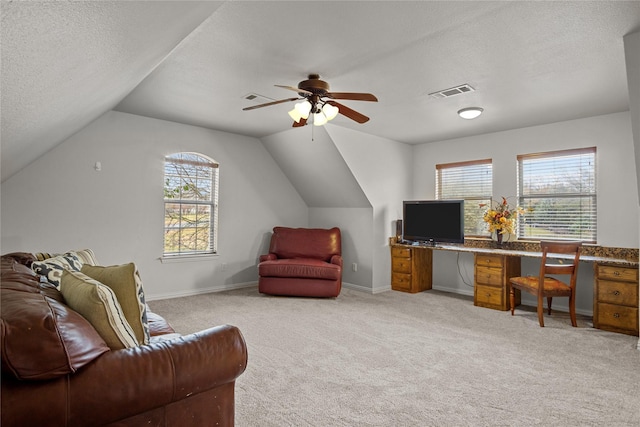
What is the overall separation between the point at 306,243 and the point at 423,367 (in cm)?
317

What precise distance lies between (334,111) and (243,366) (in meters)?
2.16

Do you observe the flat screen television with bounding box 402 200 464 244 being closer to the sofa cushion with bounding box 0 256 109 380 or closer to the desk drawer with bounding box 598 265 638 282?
the desk drawer with bounding box 598 265 638 282

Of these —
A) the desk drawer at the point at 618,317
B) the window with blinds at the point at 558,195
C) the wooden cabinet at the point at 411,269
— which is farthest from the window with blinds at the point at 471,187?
the desk drawer at the point at 618,317

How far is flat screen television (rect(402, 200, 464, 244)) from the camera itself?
5164 mm

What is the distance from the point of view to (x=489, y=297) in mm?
4656

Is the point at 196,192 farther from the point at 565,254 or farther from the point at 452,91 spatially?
the point at 565,254

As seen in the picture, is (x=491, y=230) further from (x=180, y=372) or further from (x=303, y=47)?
(x=180, y=372)

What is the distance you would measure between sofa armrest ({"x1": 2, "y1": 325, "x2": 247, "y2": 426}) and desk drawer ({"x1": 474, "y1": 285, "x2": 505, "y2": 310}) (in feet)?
12.9

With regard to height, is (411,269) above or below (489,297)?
above

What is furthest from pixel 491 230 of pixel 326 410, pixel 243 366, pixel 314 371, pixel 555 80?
pixel 243 366

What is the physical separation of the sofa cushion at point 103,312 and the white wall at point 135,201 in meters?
3.30

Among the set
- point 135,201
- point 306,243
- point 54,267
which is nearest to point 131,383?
point 54,267

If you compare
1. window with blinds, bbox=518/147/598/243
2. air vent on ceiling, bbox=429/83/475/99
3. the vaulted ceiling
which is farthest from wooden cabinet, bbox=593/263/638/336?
air vent on ceiling, bbox=429/83/475/99

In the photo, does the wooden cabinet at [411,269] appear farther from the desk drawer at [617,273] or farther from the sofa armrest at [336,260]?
the desk drawer at [617,273]
